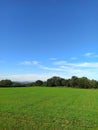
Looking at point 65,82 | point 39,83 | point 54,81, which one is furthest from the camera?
point 54,81

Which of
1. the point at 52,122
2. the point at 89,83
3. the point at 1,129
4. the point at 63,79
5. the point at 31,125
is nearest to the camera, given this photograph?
the point at 1,129

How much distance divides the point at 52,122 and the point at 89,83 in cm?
12103

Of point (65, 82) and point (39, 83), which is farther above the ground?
point (65, 82)

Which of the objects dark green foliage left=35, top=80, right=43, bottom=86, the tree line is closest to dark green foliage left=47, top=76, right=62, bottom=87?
the tree line

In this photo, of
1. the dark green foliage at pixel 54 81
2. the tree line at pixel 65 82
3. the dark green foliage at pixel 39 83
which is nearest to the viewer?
the tree line at pixel 65 82

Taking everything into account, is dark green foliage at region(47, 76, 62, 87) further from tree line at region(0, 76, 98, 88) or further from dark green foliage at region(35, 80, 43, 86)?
dark green foliage at region(35, 80, 43, 86)

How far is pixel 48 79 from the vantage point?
484ft

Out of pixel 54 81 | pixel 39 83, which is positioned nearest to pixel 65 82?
pixel 54 81

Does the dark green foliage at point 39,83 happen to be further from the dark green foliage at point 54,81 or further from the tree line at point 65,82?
the dark green foliage at point 54,81

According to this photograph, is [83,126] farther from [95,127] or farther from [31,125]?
[31,125]

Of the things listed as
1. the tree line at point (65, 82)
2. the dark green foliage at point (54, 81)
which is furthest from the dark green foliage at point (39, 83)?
the dark green foliage at point (54, 81)

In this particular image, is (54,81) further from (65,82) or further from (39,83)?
(39,83)

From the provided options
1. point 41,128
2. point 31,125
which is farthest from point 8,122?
point 41,128

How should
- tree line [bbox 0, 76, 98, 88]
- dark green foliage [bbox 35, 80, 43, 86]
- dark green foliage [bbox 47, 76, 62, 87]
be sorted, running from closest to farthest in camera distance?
tree line [bbox 0, 76, 98, 88] → dark green foliage [bbox 35, 80, 43, 86] → dark green foliage [bbox 47, 76, 62, 87]
